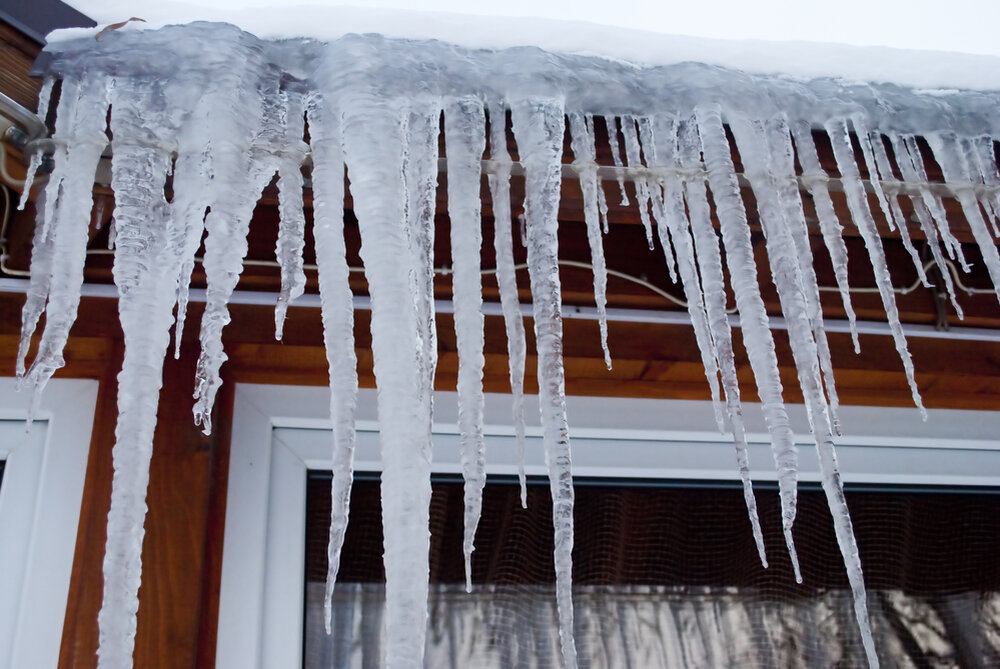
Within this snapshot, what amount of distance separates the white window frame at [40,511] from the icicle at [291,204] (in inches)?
23.4

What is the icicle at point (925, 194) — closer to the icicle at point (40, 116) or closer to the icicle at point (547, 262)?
the icicle at point (547, 262)

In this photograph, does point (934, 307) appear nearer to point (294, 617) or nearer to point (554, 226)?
point (554, 226)

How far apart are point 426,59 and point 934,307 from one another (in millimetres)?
1198

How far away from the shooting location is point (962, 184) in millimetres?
1178

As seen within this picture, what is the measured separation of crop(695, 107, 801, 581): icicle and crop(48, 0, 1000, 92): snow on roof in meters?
0.12

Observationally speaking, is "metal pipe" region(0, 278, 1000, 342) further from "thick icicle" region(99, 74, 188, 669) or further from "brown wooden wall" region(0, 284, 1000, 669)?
"thick icicle" region(99, 74, 188, 669)

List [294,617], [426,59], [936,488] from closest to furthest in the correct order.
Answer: [426,59], [294,617], [936,488]

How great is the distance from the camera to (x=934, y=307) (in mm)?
1726

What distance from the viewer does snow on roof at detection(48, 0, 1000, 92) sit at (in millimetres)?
1074

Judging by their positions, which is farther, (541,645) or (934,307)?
(934,307)

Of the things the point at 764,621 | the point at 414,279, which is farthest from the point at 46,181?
the point at 764,621

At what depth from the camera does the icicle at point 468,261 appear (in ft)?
3.43

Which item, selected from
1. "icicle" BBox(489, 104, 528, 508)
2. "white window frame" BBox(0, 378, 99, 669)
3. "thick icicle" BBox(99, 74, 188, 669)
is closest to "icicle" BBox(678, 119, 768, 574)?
"icicle" BBox(489, 104, 528, 508)

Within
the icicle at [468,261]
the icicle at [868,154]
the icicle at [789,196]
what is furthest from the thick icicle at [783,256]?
the icicle at [468,261]
